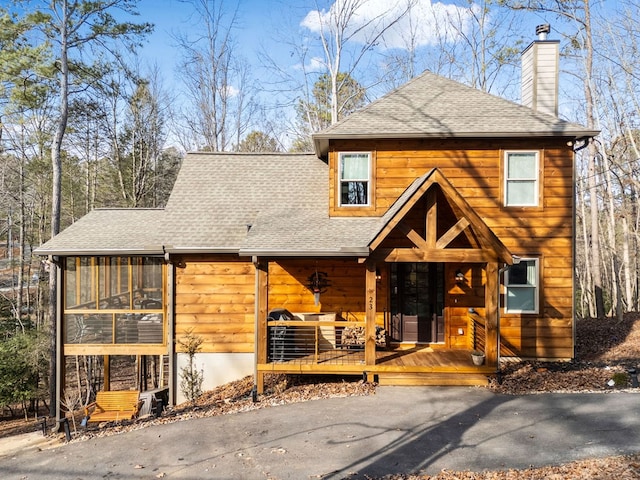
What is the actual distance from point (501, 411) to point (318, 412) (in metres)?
3.21

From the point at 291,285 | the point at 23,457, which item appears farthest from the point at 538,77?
the point at 23,457

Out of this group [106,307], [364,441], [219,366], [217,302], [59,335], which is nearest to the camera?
[364,441]

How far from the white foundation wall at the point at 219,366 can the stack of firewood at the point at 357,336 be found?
2419 mm

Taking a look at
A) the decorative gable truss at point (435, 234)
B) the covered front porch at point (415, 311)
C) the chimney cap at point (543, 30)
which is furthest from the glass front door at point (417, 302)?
the chimney cap at point (543, 30)

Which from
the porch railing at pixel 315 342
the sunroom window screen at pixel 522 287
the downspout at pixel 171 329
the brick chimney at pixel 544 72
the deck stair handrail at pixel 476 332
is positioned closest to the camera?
the porch railing at pixel 315 342

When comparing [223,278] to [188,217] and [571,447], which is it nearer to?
[188,217]

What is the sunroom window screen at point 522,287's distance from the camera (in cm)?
1060

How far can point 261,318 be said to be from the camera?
9000mm

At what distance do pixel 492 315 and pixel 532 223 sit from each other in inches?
125

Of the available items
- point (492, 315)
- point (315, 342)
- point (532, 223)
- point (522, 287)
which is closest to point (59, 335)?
point (315, 342)

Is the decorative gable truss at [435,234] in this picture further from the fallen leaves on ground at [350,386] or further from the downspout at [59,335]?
the downspout at [59,335]

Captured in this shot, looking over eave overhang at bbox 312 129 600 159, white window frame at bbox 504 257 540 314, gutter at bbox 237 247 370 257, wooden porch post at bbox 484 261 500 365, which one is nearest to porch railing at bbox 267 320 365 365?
gutter at bbox 237 247 370 257

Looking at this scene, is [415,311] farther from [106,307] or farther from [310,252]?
[106,307]

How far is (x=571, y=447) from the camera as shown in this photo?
6.01 metres
